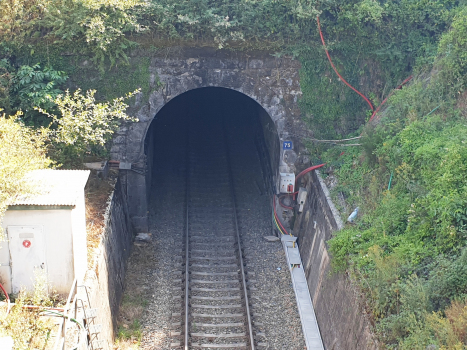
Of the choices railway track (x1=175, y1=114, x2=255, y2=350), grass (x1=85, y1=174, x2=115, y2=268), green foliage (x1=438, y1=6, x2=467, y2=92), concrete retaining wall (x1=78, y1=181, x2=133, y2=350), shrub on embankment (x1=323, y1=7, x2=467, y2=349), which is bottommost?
railway track (x1=175, y1=114, x2=255, y2=350)

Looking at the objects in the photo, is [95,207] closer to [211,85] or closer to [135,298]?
[135,298]

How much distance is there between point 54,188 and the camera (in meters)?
9.02

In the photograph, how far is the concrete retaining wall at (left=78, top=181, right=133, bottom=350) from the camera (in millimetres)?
9891

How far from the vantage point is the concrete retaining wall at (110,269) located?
32.4 ft

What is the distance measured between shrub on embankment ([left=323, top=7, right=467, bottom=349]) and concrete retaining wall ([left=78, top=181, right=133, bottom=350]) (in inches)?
202

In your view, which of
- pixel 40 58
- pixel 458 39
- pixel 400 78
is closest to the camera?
pixel 458 39

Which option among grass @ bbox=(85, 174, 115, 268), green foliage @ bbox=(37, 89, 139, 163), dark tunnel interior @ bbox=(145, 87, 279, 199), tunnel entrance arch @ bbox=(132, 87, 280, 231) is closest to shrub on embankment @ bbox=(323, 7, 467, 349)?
tunnel entrance arch @ bbox=(132, 87, 280, 231)

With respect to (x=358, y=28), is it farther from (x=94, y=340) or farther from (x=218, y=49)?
(x=94, y=340)

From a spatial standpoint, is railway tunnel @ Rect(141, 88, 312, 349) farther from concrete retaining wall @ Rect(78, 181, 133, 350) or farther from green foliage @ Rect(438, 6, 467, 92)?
green foliage @ Rect(438, 6, 467, 92)

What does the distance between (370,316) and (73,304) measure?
5360mm

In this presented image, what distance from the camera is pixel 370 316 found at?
28.5 ft

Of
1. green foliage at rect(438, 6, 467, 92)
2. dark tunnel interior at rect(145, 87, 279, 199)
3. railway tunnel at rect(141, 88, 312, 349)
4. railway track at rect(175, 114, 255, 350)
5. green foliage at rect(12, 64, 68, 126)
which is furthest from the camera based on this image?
dark tunnel interior at rect(145, 87, 279, 199)

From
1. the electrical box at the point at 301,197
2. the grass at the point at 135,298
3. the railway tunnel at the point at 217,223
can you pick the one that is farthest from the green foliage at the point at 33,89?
the electrical box at the point at 301,197

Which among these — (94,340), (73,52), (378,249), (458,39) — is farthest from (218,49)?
(94,340)
